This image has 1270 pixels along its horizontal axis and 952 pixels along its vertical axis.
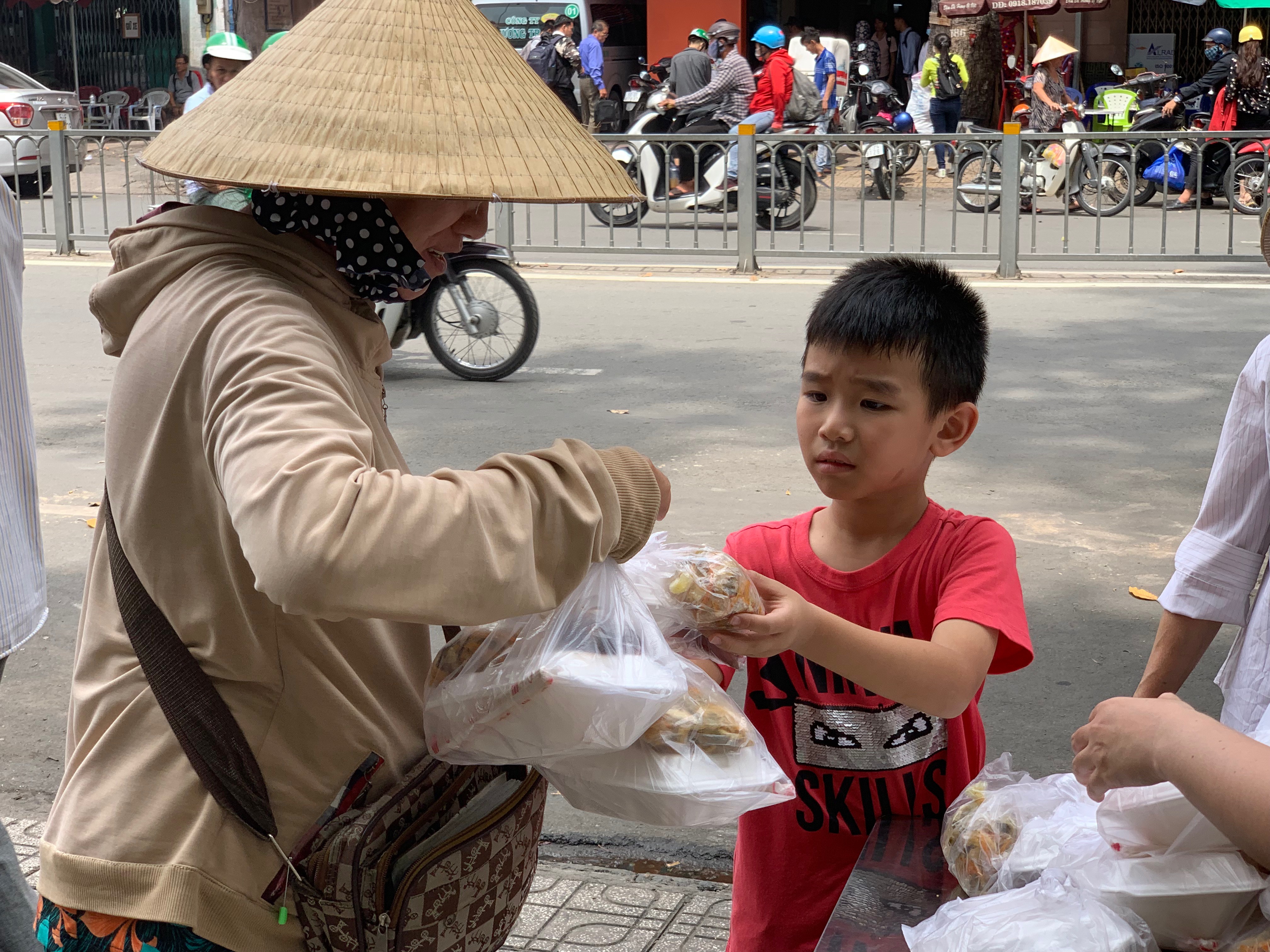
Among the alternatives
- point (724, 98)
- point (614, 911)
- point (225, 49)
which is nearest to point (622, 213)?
point (724, 98)

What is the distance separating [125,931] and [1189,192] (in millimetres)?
13397

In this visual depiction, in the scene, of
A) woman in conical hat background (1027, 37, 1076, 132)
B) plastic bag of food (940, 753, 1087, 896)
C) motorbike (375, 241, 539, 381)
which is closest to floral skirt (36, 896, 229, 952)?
plastic bag of food (940, 753, 1087, 896)

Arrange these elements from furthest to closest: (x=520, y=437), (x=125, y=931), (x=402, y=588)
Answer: (x=520, y=437)
(x=125, y=931)
(x=402, y=588)

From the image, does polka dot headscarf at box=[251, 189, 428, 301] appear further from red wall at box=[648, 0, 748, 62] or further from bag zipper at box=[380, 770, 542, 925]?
red wall at box=[648, 0, 748, 62]

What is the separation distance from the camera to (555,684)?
1.46 meters

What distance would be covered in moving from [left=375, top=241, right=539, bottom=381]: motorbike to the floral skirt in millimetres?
6170

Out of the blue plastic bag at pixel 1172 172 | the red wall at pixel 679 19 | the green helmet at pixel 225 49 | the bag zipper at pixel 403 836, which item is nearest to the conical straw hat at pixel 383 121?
the bag zipper at pixel 403 836

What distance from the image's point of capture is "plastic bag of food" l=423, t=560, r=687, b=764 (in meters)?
1.48

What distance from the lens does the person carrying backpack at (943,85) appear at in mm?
17797

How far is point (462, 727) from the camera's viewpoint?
1501mm

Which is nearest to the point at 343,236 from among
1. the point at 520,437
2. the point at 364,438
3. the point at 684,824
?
the point at 364,438

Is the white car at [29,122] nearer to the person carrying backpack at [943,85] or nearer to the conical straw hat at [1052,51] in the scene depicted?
the person carrying backpack at [943,85]

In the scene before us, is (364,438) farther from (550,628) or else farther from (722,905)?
(722,905)

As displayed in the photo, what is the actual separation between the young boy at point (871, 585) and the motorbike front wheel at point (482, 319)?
19.2 ft
